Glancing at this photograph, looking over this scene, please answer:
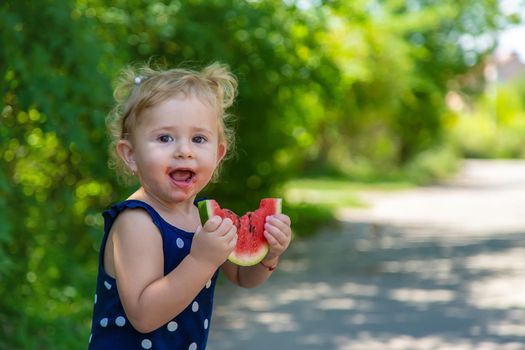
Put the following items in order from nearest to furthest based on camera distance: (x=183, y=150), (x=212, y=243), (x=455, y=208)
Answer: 1. (x=212, y=243)
2. (x=183, y=150)
3. (x=455, y=208)

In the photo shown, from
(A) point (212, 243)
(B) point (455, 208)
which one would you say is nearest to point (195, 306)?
(A) point (212, 243)

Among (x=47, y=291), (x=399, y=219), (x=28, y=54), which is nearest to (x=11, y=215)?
(x=47, y=291)

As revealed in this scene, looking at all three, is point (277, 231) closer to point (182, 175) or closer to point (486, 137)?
point (182, 175)

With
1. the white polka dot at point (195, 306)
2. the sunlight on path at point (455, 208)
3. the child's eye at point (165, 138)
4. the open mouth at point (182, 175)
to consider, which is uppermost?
the sunlight on path at point (455, 208)

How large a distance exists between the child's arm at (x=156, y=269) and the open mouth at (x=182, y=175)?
13 cm

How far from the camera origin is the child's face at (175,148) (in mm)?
2252

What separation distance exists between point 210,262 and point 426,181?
2956 centimetres

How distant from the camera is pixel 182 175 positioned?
2295 mm

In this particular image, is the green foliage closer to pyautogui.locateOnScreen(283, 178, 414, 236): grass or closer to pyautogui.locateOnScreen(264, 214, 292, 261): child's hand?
pyautogui.locateOnScreen(283, 178, 414, 236): grass

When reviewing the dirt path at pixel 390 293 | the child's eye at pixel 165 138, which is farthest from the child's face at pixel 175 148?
the dirt path at pixel 390 293

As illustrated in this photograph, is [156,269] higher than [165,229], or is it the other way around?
[165,229]

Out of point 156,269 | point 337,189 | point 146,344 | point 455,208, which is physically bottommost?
point 146,344

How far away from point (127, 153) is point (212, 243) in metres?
0.41

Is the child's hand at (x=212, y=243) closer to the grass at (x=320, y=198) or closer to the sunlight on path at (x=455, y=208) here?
the grass at (x=320, y=198)
